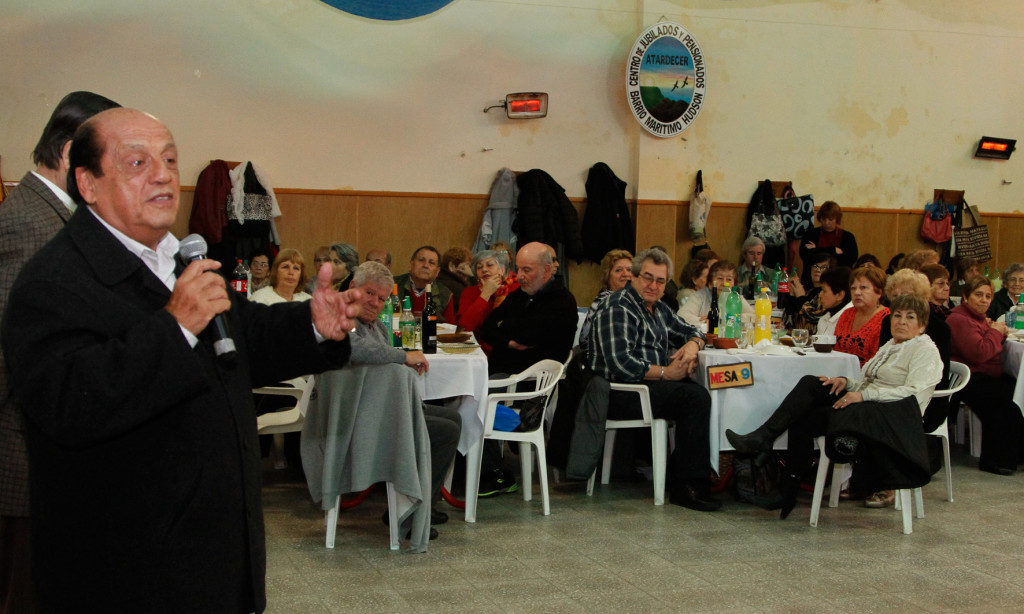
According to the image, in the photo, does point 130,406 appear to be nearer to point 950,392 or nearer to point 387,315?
point 387,315

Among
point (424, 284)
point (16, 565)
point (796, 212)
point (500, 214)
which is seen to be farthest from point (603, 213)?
point (16, 565)

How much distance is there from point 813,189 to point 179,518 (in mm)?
8575

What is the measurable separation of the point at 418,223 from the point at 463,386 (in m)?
4.18

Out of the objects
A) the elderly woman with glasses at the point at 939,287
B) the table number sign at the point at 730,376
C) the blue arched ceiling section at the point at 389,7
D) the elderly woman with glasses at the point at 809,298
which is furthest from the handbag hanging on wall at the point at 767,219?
the table number sign at the point at 730,376

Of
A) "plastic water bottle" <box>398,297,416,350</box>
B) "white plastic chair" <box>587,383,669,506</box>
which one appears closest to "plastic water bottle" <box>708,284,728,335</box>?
"white plastic chair" <box>587,383,669,506</box>

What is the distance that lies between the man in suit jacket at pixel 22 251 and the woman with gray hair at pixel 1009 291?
20.8ft

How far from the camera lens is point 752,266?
28.6 ft

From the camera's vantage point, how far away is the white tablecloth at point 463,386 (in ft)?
14.2

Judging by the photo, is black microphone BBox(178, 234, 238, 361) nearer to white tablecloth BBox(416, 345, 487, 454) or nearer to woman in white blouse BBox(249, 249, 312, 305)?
white tablecloth BBox(416, 345, 487, 454)

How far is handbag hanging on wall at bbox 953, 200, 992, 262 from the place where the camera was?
9516mm

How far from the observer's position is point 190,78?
7660mm

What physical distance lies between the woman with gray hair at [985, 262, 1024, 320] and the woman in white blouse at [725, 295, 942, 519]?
2.67 metres

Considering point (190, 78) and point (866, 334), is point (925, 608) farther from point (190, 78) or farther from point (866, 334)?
point (190, 78)

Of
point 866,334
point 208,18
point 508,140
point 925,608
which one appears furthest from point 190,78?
point 925,608
